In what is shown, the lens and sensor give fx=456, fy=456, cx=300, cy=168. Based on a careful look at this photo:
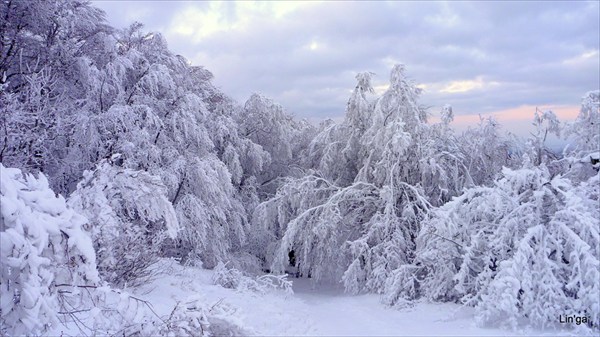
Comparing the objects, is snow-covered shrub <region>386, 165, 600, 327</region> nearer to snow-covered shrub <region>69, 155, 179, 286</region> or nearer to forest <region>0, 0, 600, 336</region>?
forest <region>0, 0, 600, 336</region>

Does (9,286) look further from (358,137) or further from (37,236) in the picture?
(358,137)

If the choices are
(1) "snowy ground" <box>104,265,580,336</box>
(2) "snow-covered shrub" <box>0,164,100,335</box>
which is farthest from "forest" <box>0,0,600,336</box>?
(1) "snowy ground" <box>104,265,580,336</box>

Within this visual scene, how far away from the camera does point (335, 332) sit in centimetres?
937

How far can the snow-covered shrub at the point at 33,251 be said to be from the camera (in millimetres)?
3443

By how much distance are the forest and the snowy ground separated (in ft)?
1.26

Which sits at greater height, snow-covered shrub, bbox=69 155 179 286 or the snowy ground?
snow-covered shrub, bbox=69 155 179 286

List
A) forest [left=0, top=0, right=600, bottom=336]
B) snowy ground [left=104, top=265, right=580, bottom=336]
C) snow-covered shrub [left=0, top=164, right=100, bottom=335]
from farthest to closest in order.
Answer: snowy ground [left=104, top=265, right=580, bottom=336] → forest [left=0, top=0, right=600, bottom=336] → snow-covered shrub [left=0, top=164, right=100, bottom=335]

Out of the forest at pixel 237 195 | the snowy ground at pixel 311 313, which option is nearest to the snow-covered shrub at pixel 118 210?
the forest at pixel 237 195

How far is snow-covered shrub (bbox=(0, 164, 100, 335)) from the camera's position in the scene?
136 inches

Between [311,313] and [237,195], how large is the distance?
7.22 meters

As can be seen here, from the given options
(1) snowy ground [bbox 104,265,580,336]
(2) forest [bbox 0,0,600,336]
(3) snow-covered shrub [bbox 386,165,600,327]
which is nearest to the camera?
(2) forest [bbox 0,0,600,336]

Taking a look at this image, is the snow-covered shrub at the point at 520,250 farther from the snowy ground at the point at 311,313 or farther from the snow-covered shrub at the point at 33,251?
the snow-covered shrub at the point at 33,251

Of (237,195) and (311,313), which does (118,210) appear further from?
(237,195)

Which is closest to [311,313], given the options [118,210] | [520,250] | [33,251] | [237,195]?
[520,250]
